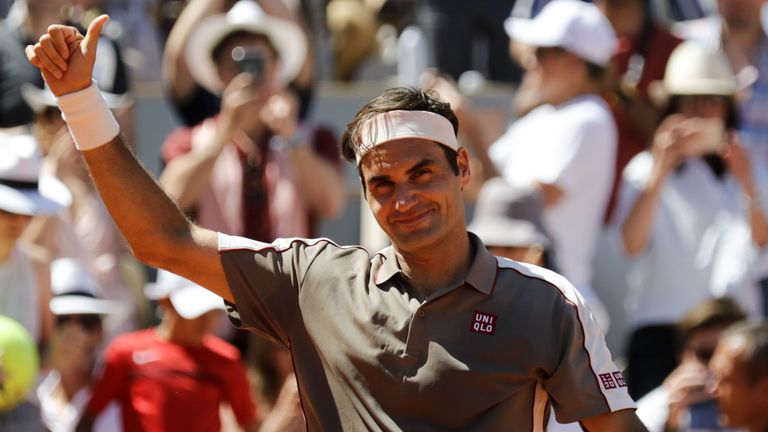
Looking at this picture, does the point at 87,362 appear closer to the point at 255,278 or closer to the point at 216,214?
the point at 216,214

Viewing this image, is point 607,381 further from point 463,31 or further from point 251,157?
point 463,31

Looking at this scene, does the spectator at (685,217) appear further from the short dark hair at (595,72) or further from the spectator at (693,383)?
the short dark hair at (595,72)

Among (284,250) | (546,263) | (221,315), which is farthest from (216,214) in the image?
(284,250)

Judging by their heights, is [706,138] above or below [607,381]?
below

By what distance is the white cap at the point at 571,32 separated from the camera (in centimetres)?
680

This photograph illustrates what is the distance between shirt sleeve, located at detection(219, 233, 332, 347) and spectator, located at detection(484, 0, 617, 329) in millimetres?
3004

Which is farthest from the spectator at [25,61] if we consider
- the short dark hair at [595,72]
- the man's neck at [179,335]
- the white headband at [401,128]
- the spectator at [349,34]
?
the white headband at [401,128]

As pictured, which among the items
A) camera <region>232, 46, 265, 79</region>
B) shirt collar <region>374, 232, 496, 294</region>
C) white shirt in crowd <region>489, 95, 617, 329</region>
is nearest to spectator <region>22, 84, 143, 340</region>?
camera <region>232, 46, 265, 79</region>

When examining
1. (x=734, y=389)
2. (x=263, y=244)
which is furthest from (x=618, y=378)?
(x=734, y=389)

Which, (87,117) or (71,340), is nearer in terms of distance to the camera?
(87,117)

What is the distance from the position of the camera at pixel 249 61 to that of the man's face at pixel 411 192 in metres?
3.42

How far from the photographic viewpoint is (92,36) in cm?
344

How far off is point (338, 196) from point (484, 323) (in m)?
3.57

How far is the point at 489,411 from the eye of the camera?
338 cm
